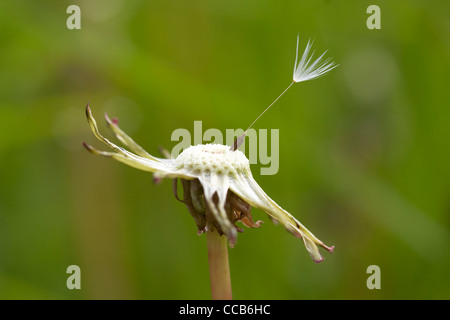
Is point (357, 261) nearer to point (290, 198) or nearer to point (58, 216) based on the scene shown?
point (290, 198)

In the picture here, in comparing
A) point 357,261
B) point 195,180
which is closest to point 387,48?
point 357,261

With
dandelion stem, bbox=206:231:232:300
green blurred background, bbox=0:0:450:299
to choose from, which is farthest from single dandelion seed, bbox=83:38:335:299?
green blurred background, bbox=0:0:450:299

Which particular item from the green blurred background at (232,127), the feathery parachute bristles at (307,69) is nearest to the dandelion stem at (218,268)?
the feathery parachute bristles at (307,69)

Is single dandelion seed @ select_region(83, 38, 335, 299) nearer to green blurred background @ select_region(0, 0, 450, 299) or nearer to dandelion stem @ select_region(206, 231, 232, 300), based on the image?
dandelion stem @ select_region(206, 231, 232, 300)

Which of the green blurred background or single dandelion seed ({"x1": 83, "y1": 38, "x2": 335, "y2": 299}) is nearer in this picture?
single dandelion seed ({"x1": 83, "y1": 38, "x2": 335, "y2": 299})

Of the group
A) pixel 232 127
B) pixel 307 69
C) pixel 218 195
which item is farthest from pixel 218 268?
pixel 232 127

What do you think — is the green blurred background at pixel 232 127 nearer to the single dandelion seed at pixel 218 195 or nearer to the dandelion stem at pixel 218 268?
the single dandelion seed at pixel 218 195

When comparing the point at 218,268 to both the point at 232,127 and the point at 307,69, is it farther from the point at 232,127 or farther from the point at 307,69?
the point at 232,127
